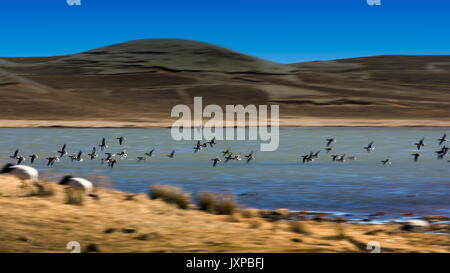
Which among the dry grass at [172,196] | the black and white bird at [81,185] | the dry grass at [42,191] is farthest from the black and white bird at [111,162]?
the dry grass at [42,191]

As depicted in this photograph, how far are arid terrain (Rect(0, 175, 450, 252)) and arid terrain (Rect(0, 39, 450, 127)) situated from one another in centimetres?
5270

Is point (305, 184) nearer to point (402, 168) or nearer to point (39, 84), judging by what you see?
point (402, 168)

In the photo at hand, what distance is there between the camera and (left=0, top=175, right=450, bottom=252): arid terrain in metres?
8.34

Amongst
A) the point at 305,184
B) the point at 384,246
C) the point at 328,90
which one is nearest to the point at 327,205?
the point at 305,184

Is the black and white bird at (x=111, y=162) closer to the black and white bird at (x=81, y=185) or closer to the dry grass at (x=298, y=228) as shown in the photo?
the black and white bird at (x=81, y=185)

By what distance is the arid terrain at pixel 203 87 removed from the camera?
78.9 meters

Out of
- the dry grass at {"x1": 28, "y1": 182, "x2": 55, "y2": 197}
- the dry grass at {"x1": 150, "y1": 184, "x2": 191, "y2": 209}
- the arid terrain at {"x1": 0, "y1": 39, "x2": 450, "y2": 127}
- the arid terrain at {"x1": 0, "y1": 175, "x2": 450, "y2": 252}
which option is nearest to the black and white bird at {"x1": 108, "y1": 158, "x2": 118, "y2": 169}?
the dry grass at {"x1": 150, "y1": 184, "x2": 191, "y2": 209}

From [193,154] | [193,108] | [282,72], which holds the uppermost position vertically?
[282,72]

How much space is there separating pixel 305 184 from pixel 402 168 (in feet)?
20.4

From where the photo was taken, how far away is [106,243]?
8453 mm

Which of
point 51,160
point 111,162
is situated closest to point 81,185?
point 111,162

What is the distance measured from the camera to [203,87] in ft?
367

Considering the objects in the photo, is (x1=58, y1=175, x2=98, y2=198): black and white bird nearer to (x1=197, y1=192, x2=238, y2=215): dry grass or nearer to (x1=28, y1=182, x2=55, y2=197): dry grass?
(x1=28, y1=182, x2=55, y2=197): dry grass

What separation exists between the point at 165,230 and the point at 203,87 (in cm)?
10256
